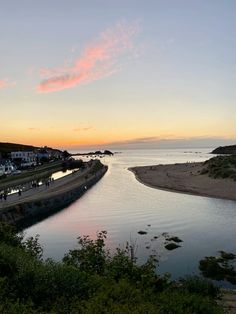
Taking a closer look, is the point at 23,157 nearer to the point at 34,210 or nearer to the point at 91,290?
the point at 34,210

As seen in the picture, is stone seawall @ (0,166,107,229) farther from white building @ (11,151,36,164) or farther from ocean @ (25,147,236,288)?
white building @ (11,151,36,164)

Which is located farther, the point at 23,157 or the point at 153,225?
the point at 23,157

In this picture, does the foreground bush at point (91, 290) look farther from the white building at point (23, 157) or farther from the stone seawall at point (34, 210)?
the white building at point (23, 157)

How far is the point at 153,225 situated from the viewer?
46.1m

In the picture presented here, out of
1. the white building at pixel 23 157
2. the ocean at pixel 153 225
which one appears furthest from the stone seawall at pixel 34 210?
the white building at pixel 23 157

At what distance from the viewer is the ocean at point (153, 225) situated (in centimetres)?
3397

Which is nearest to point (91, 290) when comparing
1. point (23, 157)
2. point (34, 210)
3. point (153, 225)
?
point (153, 225)

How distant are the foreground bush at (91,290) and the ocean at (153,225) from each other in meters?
9.63

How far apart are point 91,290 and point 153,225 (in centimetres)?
3095

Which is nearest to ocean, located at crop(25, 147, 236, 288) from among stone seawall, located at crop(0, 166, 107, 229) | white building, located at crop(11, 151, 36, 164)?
stone seawall, located at crop(0, 166, 107, 229)

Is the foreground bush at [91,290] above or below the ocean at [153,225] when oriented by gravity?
above

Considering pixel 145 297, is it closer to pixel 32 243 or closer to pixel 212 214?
pixel 32 243

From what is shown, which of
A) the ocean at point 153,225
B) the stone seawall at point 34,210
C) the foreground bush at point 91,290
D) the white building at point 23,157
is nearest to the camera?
the foreground bush at point 91,290

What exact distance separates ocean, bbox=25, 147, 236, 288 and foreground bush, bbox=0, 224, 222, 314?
9629 millimetres
